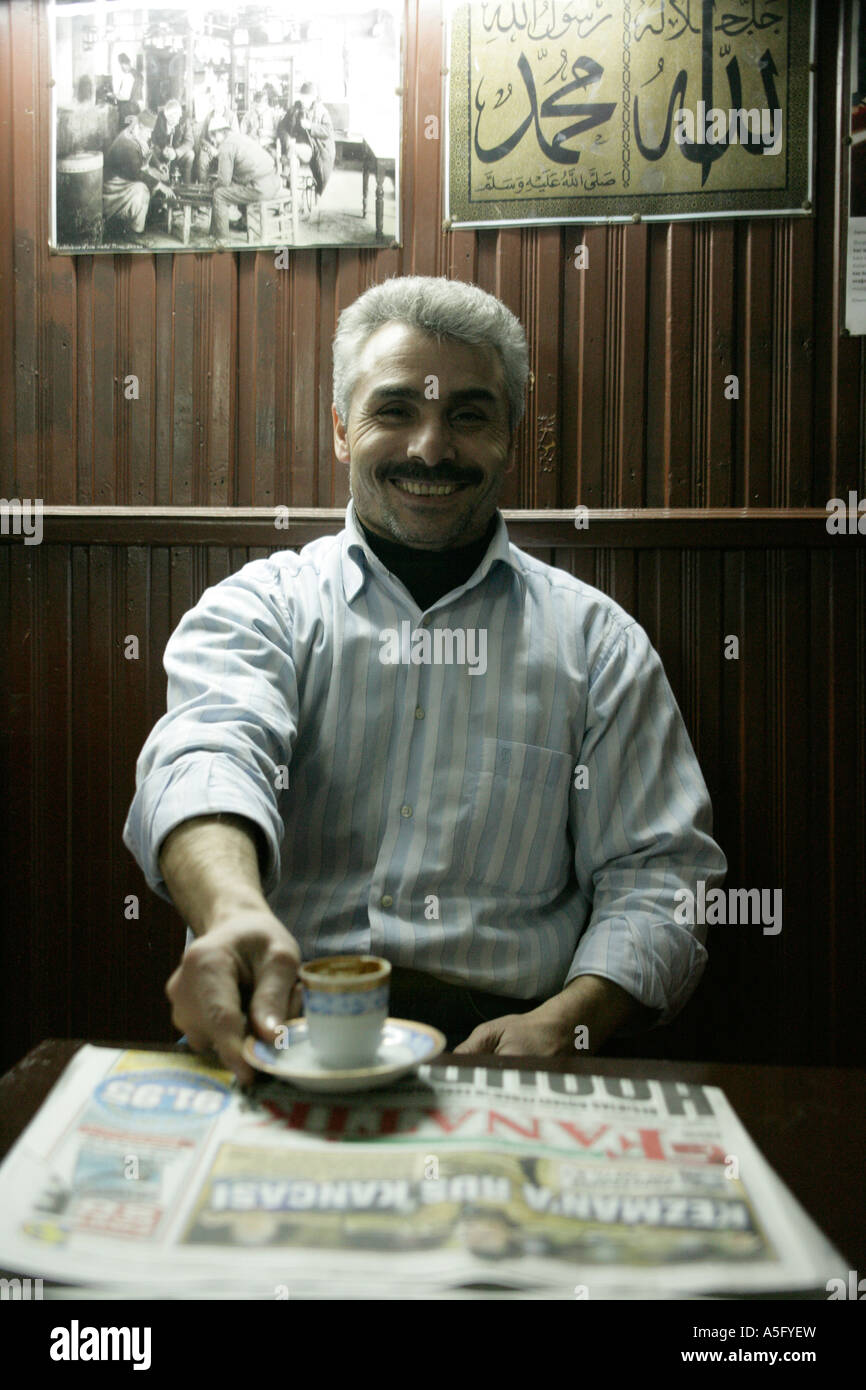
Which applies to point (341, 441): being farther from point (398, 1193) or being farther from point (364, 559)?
point (398, 1193)

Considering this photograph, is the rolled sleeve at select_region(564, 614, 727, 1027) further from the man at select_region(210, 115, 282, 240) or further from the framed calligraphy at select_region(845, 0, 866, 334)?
the man at select_region(210, 115, 282, 240)

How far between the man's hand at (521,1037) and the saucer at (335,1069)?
0.93ft

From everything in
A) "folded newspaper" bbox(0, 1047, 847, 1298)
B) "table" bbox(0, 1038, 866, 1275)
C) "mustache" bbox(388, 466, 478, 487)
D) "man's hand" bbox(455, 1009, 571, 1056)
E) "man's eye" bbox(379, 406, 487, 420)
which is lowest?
"man's hand" bbox(455, 1009, 571, 1056)

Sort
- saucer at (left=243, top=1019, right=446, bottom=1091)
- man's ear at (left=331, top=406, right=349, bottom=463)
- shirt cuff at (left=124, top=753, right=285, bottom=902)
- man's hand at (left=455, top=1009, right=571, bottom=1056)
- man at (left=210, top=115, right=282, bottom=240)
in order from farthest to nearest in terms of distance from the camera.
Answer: man at (left=210, top=115, right=282, bottom=240) < man's ear at (left=331, top=406, right=349, bottom=463) < man's hand at (left=455, top=1009, right=571, bottom=1056) < shirt cuff at (left=124, top=753, right=285, bottom=902) < saucer at (left=243, top=1019, right=446, bottom=1091)

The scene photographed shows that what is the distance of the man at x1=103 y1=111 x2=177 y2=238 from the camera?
2006 millimetres

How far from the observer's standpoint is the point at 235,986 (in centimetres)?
91

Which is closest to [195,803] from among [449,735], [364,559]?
[449,735]

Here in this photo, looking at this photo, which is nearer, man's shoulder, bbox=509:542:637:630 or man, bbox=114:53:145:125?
man's shoulder, bbox=509:542:637:630

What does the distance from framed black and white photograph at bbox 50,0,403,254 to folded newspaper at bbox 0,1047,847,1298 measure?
67.7 inches

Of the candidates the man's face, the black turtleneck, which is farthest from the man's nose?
the black turtleneck

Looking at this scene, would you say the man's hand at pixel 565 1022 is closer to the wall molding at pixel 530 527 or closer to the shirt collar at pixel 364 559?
the shirt collar at pixel 364 559

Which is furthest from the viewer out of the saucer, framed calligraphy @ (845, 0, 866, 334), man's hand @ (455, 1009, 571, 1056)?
framed calligraphy @ (845, 0, 866, 334)

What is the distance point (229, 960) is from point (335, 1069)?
0.15 meters
